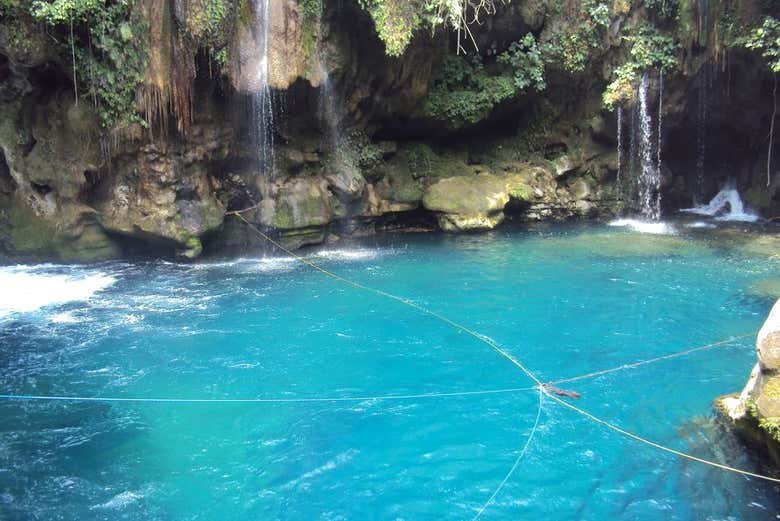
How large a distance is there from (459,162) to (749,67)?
27.1 ft

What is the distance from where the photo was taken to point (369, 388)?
7438mm

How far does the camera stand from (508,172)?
18.2m

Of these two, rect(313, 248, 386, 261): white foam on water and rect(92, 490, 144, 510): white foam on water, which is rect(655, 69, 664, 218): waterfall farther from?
rect(92, 490, 144, 510): white foam on water

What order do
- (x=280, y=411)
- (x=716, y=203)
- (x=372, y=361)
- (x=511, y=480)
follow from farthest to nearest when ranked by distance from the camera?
(x=716, y=203) → (x=372, y=361) → (x=280, y=411) → (x=511, y=480)

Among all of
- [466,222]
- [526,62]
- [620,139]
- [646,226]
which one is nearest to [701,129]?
[620,139]

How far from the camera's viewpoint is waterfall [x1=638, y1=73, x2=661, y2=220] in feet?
59.2

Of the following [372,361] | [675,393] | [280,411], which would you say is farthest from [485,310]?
[280,411]

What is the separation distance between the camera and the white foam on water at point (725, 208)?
18.2m

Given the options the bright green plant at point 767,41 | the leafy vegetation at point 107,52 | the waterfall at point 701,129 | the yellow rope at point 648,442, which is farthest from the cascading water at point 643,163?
the leafy vegetation at point 107,52

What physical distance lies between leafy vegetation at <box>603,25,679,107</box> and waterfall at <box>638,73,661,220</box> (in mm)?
1546

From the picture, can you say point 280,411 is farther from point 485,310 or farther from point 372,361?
point 485,310

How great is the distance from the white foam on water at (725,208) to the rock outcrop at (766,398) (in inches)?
539

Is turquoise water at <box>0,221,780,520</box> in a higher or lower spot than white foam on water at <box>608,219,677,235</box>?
lower

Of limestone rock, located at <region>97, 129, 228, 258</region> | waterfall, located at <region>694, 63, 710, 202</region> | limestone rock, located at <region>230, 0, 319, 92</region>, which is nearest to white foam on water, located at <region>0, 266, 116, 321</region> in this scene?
limestone rock, located at <region>97, 129, 228, 258</region>
